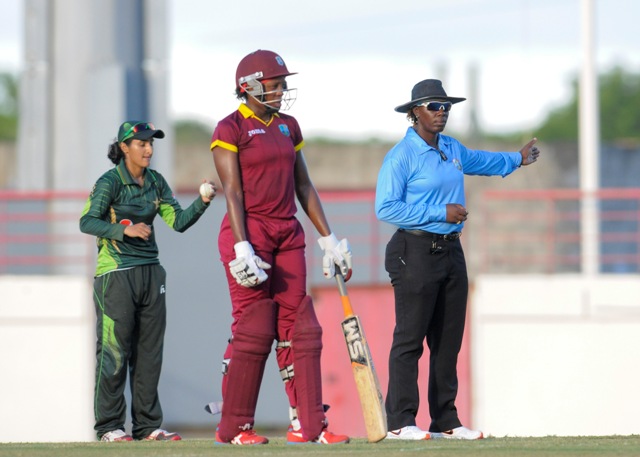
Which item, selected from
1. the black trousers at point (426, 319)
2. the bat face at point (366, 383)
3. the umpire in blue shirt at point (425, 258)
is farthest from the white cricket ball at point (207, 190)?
the bat face at point (366, 383)

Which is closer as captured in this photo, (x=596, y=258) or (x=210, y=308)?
(x=596, y=258)

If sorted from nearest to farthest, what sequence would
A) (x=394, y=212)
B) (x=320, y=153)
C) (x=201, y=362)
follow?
(x=394, y=212) < (x=201, y=362) < (x=320, y=153)

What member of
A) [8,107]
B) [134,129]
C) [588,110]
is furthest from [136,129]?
[8,107]

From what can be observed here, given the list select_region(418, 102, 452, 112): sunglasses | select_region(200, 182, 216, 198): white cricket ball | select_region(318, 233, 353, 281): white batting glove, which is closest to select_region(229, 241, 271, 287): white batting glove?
select_region(318, 233, 353, 281): white batting glove

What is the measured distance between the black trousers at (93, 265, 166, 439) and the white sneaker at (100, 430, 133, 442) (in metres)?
0.05

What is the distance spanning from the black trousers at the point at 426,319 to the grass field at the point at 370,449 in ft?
1.44

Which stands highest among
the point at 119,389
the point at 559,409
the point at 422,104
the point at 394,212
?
the point at 422,104

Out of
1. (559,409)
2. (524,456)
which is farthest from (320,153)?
(524,456)

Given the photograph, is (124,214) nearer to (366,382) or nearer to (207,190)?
(207,190)

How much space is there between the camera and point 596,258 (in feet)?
49.8

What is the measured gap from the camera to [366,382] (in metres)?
6.57

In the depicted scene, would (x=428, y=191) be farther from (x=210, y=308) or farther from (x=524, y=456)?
(x=210, y=308)

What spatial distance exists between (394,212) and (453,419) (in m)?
1.22

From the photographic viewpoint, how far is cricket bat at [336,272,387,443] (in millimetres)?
6539
